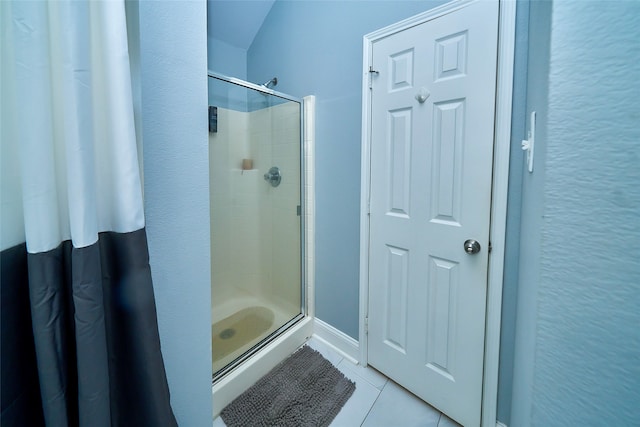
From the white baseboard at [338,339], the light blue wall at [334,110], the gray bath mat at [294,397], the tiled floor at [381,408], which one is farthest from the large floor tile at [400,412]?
the light blue wall at [334,110]

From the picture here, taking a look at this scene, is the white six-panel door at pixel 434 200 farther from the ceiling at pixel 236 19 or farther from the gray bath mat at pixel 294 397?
the ceiling at pixel 236 19

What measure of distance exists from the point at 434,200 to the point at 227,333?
155 cm

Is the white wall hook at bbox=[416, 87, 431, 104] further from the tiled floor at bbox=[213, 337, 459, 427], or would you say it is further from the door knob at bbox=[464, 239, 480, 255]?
the tiled floor at bbox=[213, 337, 459, 427]

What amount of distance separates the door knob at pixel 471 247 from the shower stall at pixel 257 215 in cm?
108

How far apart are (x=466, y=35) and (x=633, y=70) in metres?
1.07

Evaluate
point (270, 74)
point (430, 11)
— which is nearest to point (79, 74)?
point (430, 11)

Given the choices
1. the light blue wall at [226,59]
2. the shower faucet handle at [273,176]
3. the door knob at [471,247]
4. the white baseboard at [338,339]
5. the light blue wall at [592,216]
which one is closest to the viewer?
the light blue wall at [592,216]

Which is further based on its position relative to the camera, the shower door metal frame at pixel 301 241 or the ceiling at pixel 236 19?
the ceiling at pixel 236 19

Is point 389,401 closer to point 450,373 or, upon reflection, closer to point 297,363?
point 450,373

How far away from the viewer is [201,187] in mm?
773

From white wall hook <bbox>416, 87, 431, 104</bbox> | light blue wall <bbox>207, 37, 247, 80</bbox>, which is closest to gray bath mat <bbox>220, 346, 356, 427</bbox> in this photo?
white wall hook <bbox>416, 87, 431, 104</bbox>

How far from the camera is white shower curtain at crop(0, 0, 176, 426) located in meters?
0.40

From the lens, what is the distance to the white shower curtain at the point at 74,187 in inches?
15.9

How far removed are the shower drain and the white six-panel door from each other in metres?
0.98
